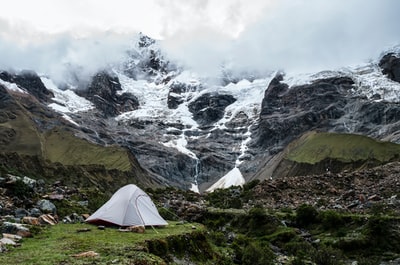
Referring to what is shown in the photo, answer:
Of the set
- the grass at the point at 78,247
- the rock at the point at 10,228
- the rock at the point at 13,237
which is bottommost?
the grass at the point at 78,247

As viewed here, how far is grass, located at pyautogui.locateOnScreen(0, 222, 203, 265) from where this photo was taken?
12875 mm

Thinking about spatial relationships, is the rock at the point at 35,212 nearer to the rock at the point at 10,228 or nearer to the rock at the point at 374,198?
the rock at the point at 10,228

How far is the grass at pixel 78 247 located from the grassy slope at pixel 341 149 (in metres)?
124

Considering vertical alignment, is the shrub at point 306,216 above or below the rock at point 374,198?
below

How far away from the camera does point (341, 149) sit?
157 m

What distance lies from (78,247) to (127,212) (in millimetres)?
7305

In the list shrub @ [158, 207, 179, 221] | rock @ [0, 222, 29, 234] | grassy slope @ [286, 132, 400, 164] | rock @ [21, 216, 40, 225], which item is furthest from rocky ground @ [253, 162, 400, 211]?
grassy slope @ [286, 132, 400, 164]

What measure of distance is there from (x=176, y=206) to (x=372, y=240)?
20.2 m

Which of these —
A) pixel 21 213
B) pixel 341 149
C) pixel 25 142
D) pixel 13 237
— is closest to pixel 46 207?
pixel 21 213

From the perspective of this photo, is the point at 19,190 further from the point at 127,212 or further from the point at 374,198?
the point at 374,198

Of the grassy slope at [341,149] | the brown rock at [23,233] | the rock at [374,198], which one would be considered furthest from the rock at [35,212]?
the grassy slope at [341,149]

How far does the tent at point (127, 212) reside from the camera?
21641 mm

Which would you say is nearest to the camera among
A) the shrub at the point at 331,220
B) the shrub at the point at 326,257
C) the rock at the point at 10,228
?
the rock at the point at 10,228

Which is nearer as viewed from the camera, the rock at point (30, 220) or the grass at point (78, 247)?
the grass at point (78, 247)
